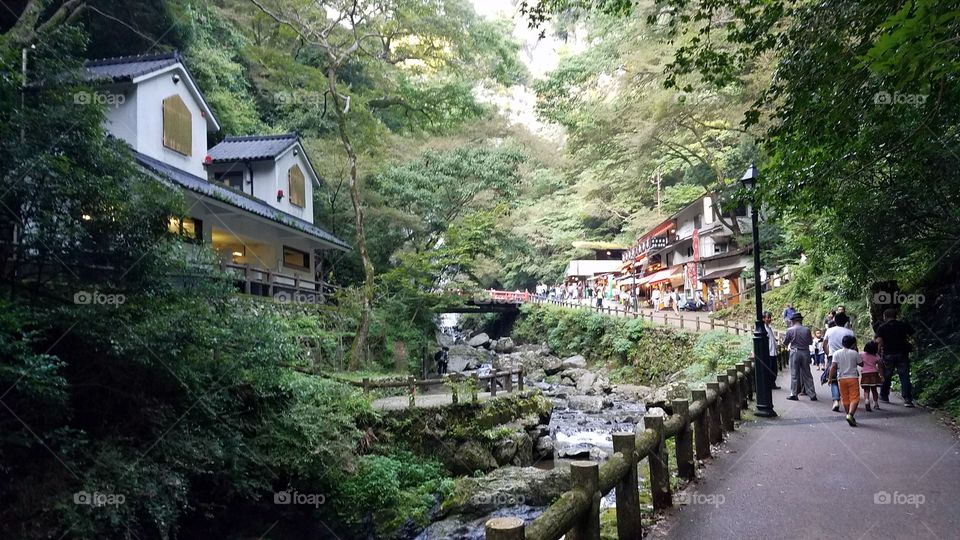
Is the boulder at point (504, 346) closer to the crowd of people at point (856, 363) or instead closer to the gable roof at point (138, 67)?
the gable roof at point (138, 67)

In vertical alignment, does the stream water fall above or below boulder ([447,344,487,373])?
below

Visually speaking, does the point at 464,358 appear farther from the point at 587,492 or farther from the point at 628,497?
the point at 587,492

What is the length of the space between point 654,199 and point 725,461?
1662 inches

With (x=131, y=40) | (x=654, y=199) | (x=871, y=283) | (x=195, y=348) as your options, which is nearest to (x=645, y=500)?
(x=195, y=348)

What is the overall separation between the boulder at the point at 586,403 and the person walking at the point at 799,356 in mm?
9619

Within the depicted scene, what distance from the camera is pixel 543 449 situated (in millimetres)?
14305

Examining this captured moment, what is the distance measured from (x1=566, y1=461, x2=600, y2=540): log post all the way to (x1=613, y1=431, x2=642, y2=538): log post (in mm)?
713

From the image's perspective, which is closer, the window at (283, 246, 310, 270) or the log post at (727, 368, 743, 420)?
the log post at (727, 368, 743, 420)

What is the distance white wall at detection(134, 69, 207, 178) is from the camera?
1476 centimetres

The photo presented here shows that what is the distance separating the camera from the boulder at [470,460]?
41.1 feet

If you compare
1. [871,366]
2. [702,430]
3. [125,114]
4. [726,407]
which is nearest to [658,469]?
[702,430]

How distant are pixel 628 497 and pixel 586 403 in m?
17.4

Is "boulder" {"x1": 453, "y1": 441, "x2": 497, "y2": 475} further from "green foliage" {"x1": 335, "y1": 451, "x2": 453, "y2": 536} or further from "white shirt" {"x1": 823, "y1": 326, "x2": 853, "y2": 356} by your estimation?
"white shirt" {"x1": 823, "y1": 326, "x2": 853, "y2": 356}

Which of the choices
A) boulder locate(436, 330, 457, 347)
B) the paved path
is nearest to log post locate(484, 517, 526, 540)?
the paved path
